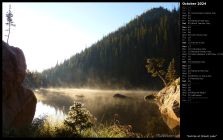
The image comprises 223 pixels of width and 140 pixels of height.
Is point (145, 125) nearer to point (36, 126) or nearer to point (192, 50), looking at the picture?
point (36, 126)

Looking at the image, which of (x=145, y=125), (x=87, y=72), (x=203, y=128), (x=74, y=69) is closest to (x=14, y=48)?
(x=203, y=128)

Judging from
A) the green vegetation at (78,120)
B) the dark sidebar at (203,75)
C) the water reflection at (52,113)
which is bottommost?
the water reflection at (52,113)

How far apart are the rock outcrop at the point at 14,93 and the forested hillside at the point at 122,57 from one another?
69.4 meters

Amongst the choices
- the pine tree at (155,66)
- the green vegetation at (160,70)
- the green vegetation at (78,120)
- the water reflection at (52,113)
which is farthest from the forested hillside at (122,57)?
the green vegetation at (78,120)

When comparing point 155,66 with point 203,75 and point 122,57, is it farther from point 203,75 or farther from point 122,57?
point 122,57

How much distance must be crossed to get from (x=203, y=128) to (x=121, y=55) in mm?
117211

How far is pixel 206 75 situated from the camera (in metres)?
9.38

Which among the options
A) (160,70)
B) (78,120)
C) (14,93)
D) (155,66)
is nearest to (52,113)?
(14,93)

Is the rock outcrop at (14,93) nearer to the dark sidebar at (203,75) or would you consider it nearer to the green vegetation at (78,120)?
the green vegetation at (78,120)

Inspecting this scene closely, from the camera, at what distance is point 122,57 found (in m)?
124

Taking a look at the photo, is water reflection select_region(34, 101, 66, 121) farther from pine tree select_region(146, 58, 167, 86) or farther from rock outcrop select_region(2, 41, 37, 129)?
pine tree select_region(146, 58, 167, 86)

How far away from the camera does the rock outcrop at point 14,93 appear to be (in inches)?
483

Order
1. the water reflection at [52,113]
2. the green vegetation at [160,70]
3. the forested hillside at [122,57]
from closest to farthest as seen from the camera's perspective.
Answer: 1. the water reflection at [52,113]
2. the green vegetation at [160,70]
3. the forested hillside at [122,57]

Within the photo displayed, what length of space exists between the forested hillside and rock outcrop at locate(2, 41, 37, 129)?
69396mm
